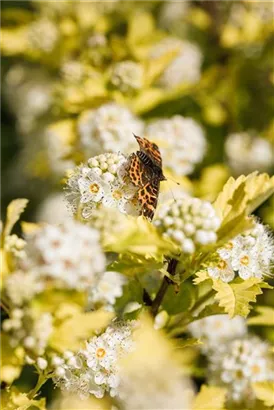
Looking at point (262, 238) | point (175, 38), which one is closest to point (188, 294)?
point (262, 238)

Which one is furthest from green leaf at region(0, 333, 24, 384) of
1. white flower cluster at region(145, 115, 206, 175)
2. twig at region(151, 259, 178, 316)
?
white flower cluster at region(145, 115, 206, 175)

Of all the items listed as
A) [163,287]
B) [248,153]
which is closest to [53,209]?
[248,153]

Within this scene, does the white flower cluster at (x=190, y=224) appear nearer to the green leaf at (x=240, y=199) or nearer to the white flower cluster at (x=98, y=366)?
the green leaf at (x=240, y=199)

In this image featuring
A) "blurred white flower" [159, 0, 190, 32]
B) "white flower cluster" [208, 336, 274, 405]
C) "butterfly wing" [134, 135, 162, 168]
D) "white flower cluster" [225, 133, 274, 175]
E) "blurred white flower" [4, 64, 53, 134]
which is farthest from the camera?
"blurred white flower" [159, 0, 190, 32]

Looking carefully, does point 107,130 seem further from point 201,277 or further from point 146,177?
point 201,277

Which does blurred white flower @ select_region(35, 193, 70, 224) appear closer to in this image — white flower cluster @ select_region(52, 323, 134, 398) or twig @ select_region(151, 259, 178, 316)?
twig @ select_region(151, 259, 178, 316)
